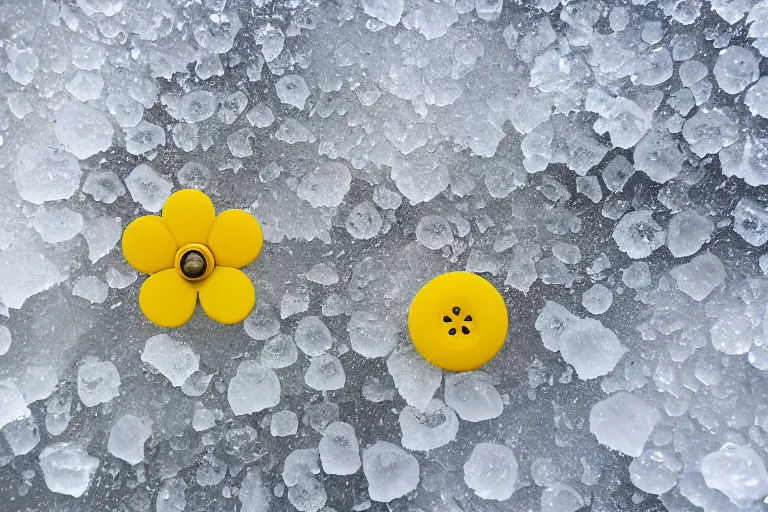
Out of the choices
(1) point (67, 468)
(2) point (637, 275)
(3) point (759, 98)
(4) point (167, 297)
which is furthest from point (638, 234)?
(1) point (67, 468)

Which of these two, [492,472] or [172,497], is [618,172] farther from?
[172,497]

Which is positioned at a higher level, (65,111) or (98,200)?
(65,111)

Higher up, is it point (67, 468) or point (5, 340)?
point (5, 340)

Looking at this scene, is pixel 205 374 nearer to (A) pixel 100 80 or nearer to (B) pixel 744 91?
(A) pixel 100 80

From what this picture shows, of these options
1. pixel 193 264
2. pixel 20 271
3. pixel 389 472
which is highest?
pixel 193 264

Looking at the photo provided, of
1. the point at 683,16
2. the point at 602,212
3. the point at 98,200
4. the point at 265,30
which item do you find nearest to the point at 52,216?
the point at 98,200

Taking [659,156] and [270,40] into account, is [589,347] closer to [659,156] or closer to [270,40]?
[659,156]
